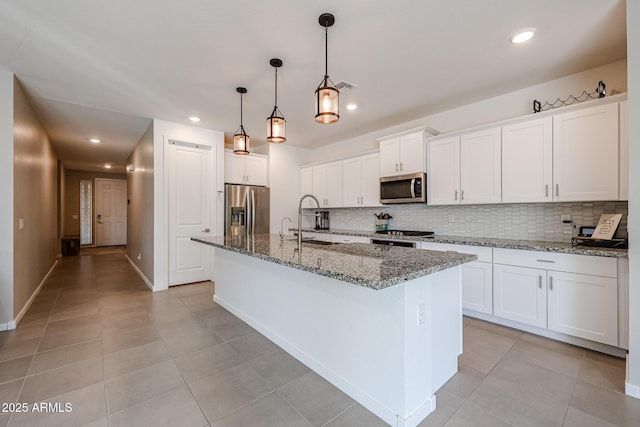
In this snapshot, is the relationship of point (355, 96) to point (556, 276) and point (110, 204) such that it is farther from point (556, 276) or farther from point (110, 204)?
point (110, 204)

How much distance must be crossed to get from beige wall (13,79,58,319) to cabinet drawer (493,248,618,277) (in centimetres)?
489

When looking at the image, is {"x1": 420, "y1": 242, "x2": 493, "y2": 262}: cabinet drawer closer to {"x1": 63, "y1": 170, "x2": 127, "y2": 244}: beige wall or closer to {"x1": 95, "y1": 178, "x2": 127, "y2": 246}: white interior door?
{"x1": 95, "y1": 178, "x2": 127, "y2": 246}: white interior door

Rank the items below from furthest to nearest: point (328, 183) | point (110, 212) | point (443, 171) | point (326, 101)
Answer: point (110, 212), point (328, 183), point (443, 171), point (326, 101)

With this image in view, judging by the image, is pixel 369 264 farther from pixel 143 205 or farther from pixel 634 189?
pixel 143 205

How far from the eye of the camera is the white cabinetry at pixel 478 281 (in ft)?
9.41

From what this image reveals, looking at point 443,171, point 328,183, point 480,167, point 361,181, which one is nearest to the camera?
point 480,167

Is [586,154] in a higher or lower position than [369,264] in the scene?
higher

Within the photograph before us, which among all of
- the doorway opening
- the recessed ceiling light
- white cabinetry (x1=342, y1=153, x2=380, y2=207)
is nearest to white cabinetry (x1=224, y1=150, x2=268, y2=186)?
white cabinetry (x1=342, y1=153, x2=380, y2=207)

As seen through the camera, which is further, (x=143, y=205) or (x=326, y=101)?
(x=143, y=205)

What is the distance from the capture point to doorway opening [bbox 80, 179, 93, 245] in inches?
338

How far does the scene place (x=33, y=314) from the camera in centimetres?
313

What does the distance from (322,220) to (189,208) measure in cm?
248

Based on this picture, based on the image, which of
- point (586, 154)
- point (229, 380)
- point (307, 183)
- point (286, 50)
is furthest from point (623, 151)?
point (307, 183)

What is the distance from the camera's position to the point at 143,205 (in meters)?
4.85
